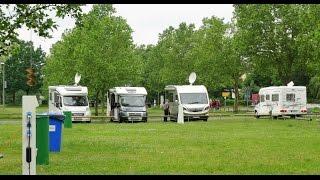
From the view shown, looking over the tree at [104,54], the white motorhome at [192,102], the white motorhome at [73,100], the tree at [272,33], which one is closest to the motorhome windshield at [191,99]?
the white motorhome at [192,102]

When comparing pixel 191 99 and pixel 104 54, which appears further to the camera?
pixel 104 54

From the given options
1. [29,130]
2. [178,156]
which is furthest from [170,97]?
[29,130]

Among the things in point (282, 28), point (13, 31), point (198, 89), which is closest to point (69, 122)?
point (198, 89)

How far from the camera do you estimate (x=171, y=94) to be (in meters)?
42.7

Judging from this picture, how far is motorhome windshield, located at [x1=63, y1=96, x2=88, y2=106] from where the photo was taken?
41.2 m

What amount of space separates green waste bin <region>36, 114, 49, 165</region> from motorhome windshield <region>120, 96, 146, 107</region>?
1062 inches

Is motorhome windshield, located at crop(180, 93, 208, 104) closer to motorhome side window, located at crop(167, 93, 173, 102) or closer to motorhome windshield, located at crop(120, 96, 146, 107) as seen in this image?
motorhome side window, located at crop(167, 93, 173, 102)

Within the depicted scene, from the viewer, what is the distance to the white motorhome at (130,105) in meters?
40.2

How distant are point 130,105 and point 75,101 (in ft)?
12.5

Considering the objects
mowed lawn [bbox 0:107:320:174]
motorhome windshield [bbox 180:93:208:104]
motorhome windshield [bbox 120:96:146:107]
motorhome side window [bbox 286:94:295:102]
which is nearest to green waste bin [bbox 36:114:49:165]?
mowed lawn [bbox 0:107:320:174]

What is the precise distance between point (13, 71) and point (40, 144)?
8360 centimetres

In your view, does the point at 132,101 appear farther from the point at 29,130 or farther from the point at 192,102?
the point at 29,130

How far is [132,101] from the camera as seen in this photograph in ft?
134
